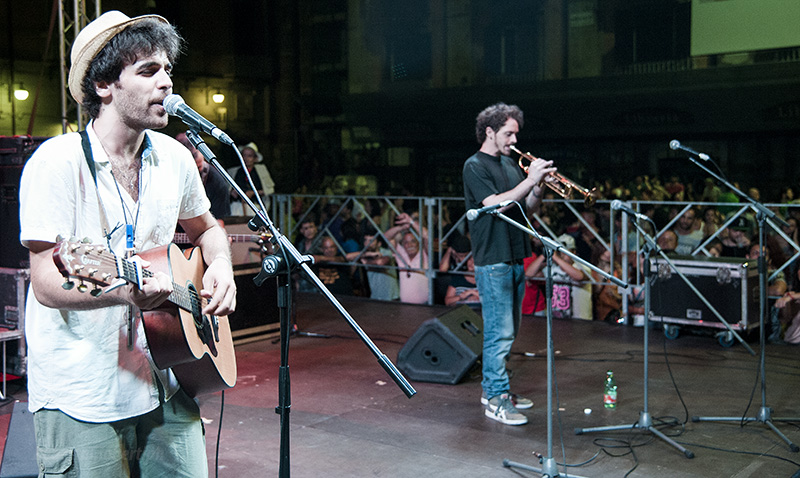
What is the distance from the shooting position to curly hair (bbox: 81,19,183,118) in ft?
6.44

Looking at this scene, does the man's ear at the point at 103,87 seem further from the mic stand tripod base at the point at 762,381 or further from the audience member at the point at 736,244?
the audience member at the point at 736,244

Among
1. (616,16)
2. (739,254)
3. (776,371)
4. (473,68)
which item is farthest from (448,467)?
(473,68)

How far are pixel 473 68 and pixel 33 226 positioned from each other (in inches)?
540

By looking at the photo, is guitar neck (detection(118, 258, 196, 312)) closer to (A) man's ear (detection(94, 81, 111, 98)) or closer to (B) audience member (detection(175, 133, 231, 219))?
(A) man's ear (detection(94, 81, 111, 98))

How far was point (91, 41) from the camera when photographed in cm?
194

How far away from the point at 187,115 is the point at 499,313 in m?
2.96

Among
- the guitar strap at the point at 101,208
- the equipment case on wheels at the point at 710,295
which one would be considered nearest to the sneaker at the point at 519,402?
the equipment case on wheels at the point at 710,295

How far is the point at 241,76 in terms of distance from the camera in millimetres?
16359

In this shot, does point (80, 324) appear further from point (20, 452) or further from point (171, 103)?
point (20, 452)

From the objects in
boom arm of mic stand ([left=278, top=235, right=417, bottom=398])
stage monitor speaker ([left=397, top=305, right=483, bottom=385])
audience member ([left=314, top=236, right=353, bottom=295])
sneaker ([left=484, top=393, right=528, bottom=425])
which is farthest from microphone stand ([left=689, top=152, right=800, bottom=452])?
audience member ([left=314, top=236, right=353, bottom=295])

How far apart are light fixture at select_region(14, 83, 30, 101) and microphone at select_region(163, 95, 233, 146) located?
11.6 meters

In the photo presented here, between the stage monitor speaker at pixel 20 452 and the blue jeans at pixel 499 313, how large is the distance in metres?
2.57

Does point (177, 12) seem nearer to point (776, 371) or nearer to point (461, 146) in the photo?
point (461, 146)

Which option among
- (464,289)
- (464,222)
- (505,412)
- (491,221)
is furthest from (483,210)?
(464,222)
